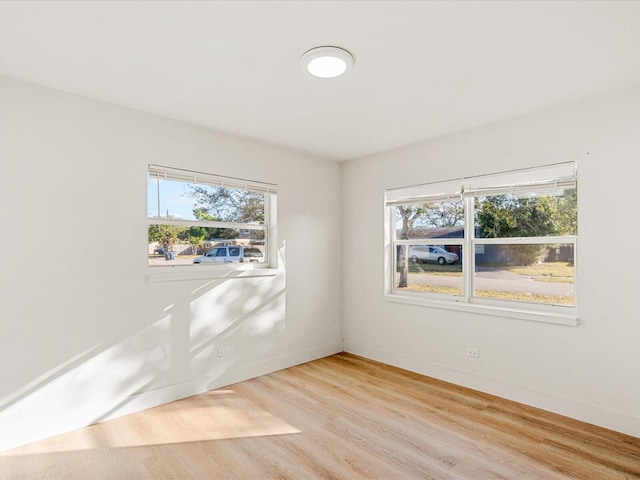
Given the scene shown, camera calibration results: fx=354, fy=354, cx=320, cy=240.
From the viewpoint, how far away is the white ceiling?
1.74 meters

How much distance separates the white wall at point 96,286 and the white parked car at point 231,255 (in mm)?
247

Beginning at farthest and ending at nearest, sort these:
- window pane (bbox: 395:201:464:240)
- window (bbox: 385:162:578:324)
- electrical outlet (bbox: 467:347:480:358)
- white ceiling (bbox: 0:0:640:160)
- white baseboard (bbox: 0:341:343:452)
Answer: window pane (bbox: 395:201:464:240)
electrical outlet (bbox: 467:347:480:358)
window (bbox: 385:162:578:324)
white baseboard (bbox: 0:341:343:452)
white ceiling (bbox: 0:0:640:160)

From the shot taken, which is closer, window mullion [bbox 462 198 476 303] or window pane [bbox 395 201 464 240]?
window mullion [bbox 462 198 476 303]

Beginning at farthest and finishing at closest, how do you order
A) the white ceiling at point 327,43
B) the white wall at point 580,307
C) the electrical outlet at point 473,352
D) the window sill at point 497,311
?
the electrical outlet at point 473,352
the window sill at point 497,311
the white wall at point 580,307
the white ceiling at point 327,43

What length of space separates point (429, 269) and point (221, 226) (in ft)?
7.52

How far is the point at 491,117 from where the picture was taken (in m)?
3.14

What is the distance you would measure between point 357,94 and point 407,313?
2.42 metres

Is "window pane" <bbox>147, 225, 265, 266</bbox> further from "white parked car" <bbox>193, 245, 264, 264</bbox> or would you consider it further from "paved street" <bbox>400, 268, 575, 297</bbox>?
"paved street" <bbox>400, 268, 575, 297</bbox>

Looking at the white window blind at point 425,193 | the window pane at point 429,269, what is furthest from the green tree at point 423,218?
the white window blind at point 425,193

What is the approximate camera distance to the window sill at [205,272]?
3.10 meters

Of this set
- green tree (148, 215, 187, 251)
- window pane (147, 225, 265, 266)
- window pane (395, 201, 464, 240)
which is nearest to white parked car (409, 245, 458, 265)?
window pane (395, 201, 464, 240)

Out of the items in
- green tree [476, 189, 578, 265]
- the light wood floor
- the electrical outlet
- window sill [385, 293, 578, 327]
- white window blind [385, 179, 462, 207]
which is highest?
white window blind [385, 179, 462, 207]

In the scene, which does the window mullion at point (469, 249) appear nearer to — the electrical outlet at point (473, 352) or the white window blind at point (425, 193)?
the white window blind at point (425, 193)

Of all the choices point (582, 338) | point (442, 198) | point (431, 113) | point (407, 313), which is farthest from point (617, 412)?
point (431, 113)
